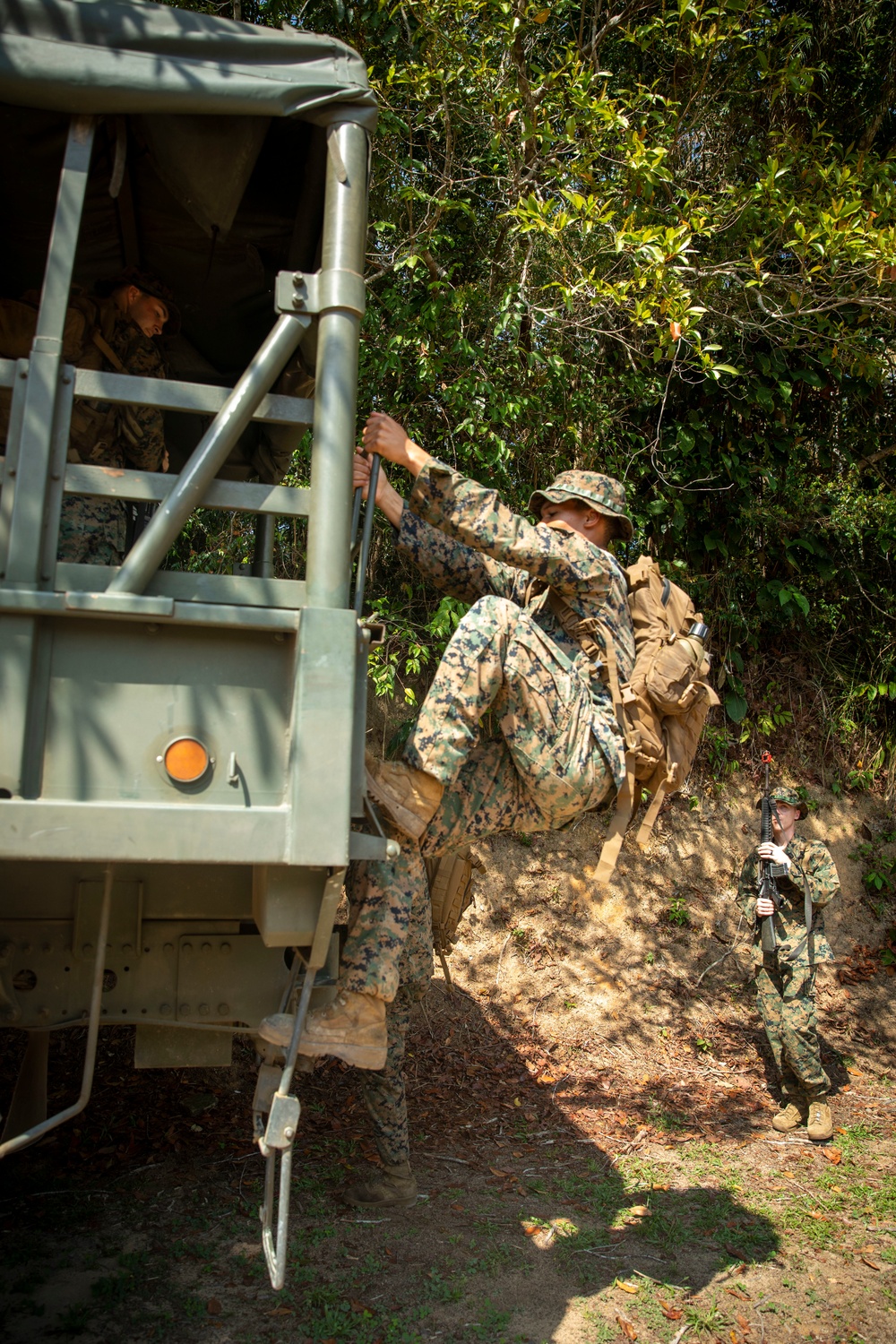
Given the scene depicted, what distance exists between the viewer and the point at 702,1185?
197 inches

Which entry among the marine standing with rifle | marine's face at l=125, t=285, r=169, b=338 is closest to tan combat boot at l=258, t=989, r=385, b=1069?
marine's face at l=125, t=285, r=169, b=338

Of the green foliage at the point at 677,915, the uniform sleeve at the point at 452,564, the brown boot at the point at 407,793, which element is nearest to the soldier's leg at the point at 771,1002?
the green foliage at the point at 677,915

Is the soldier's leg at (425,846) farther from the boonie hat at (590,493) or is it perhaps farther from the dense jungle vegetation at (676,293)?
the dense jungle vegetation at (676,293)

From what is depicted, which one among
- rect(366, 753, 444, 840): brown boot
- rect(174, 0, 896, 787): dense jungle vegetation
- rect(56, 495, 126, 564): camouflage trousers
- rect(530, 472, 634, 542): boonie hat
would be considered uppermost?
rect(174, 0, 896, 787): dense jungle vegetation

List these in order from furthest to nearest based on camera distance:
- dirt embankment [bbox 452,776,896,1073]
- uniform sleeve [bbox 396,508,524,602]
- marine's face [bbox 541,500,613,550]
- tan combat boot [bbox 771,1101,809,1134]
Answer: dirt embankment [bbox 452,776,896,1073], tan combat boot [bbox 771,1101,809,1134], marine's face [bbox 541,500,613,550], uniform sleeve [bbox 396,508,524,602]

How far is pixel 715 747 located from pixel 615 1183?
14.8 feet

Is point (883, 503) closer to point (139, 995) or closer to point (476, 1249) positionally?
point (476, 1249)

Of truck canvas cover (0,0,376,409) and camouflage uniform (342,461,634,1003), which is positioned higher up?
truck canvas cover (0,0,376,409)

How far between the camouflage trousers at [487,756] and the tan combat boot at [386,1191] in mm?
1591

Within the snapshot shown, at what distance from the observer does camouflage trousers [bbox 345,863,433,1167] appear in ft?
14.4

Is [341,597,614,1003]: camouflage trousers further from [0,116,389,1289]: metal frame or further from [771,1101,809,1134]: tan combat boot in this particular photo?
[771,1101,809,1134]: tan combat boot

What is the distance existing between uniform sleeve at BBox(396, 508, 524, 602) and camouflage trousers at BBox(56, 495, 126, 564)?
115cm

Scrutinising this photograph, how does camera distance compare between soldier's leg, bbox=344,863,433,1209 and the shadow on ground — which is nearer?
the shadow on ground

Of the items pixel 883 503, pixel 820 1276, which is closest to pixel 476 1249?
pixel 820 1276
